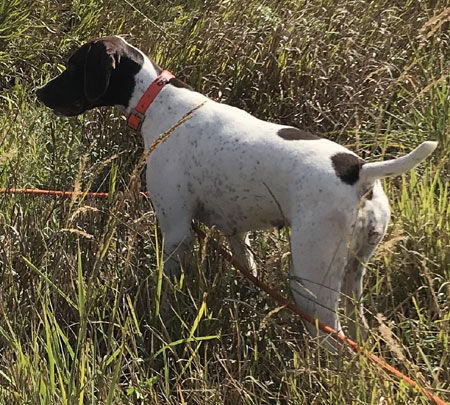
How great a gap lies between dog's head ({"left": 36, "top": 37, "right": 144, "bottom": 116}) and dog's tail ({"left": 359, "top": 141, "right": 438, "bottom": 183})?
4.09ft

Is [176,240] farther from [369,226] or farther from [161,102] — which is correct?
[369,226]

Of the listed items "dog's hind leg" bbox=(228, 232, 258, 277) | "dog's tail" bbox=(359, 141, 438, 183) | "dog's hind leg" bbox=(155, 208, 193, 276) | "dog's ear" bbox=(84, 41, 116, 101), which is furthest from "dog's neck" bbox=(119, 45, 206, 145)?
"dog's tail" bbox=(359, 141, 438, 183)

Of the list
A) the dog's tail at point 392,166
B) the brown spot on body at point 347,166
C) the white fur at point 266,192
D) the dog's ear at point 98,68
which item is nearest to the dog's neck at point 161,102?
the white fur at point 266,192

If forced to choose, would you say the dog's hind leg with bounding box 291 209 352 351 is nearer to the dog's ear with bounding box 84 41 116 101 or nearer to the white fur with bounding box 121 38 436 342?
the white fur with bounding box 121 38 436 342

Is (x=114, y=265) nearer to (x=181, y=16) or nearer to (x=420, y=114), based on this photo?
(x=420, y=114)

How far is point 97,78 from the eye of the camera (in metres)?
3.80

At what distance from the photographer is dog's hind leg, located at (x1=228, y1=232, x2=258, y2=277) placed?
374cm

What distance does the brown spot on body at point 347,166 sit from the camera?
309cm

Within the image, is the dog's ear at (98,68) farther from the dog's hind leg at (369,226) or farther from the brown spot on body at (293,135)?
the dog's hind leg at (369,226)

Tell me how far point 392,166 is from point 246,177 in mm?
596

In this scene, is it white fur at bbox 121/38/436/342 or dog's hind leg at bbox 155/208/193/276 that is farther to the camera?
dog's hind leg at bbox 155/208/193/276

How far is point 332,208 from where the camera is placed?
10.0 feet

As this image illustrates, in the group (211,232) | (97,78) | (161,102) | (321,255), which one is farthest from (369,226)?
(97,78)

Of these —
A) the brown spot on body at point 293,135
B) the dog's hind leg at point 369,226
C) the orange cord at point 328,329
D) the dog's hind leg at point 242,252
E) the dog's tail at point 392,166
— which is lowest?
the dog's hind leg at point 242,252
